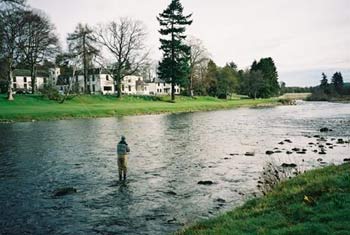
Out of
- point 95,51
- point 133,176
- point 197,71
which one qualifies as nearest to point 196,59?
point 197,71

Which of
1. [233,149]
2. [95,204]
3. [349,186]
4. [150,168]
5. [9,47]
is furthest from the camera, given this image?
[9,47]

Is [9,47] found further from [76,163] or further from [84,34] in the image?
[76,163]

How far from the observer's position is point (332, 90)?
16200 centimetres

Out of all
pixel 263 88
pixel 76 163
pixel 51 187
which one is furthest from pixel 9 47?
pixel 263 88

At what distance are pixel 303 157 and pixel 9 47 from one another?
200ft

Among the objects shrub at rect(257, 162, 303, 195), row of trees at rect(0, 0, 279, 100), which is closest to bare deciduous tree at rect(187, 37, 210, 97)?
row of trees at rect(0, 0, 279, 100)

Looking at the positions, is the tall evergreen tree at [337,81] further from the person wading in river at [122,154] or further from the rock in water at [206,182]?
the person wading in river at [122,154]

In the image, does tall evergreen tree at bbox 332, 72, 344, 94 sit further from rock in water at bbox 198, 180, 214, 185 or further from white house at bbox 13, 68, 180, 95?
rock in water at bbox 198, 180, 214, 185

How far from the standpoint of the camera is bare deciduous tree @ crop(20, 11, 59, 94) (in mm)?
77750

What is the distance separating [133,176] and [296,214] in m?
12.2

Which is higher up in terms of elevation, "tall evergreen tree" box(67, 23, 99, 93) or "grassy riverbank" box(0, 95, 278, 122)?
"tall evergreen tree" box(67, 23, 99, 93)

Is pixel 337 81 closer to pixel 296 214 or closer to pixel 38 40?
pixel 38 40

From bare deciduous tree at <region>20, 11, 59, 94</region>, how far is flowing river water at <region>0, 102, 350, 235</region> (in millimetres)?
42548

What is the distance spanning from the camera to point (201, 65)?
421 feet
